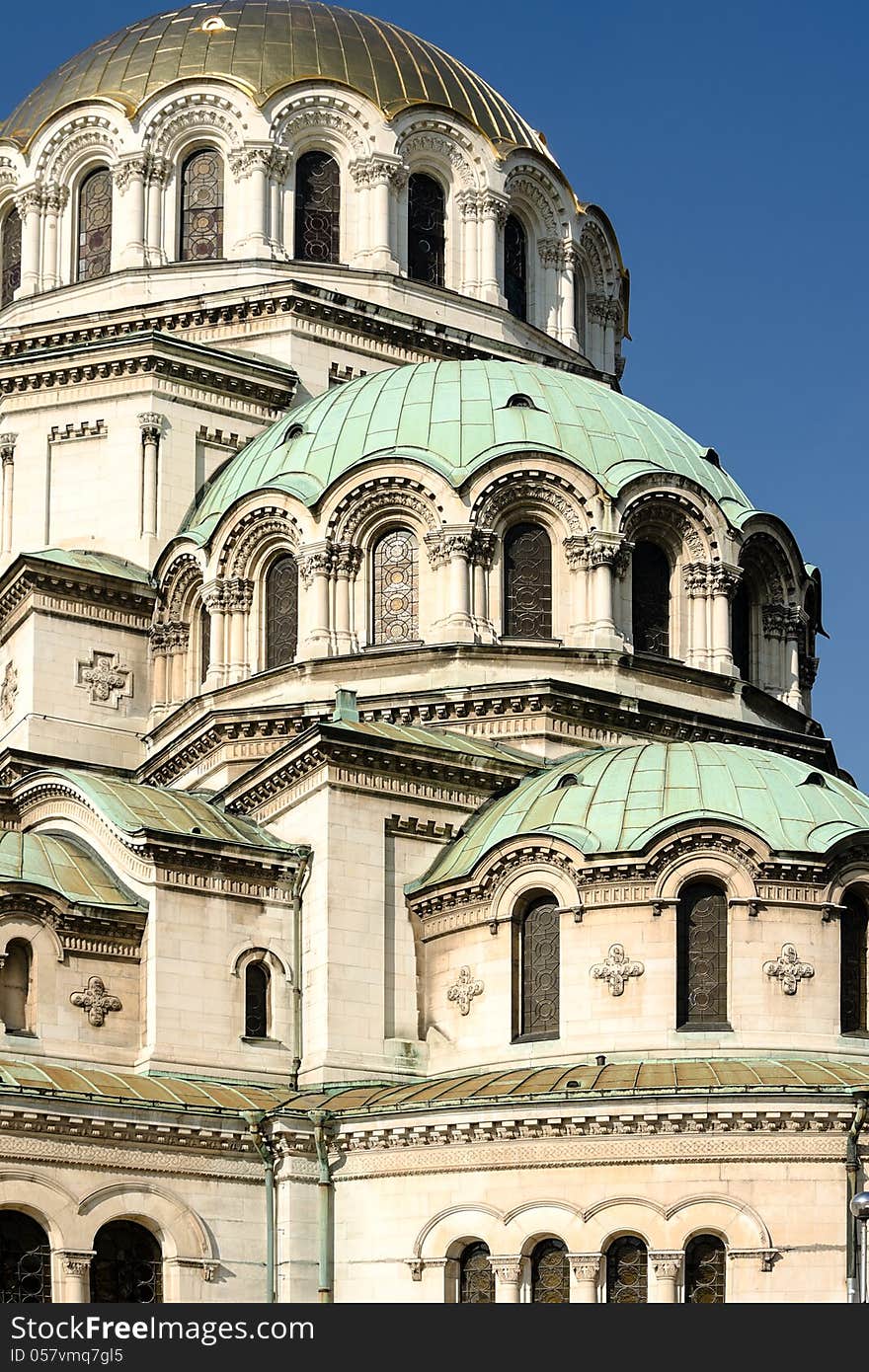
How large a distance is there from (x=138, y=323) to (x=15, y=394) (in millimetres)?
2825

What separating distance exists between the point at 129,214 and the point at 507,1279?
2447cm

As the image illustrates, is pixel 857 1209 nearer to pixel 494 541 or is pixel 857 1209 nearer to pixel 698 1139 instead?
pixel 698 1139

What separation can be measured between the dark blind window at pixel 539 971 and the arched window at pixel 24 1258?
732 cm

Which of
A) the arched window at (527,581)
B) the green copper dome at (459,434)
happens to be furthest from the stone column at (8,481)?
the arched window at (527,581)

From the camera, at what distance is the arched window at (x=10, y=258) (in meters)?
55.5

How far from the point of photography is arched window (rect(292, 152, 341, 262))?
5353cm

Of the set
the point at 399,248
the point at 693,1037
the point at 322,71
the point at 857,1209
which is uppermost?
the point at 322,71

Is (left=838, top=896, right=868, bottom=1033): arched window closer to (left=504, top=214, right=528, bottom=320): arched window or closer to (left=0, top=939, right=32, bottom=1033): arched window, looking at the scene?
Answer: (left=0, top=939, right=32, bottom=1033): arched window

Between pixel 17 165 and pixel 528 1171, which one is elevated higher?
pixel 17 165

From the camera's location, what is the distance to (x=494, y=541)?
45344 millimetres

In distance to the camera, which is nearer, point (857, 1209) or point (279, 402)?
point (857, 1209)

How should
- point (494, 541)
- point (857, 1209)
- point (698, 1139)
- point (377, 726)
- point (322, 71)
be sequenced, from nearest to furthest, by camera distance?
point (857, 1209) < point (698, 1139) < point (377, 726) < point (494, 541) < point (322, 71)

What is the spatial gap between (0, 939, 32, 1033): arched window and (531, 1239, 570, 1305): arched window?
25.3 feet

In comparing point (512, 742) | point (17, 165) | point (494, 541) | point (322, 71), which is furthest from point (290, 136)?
point (512, 742)
